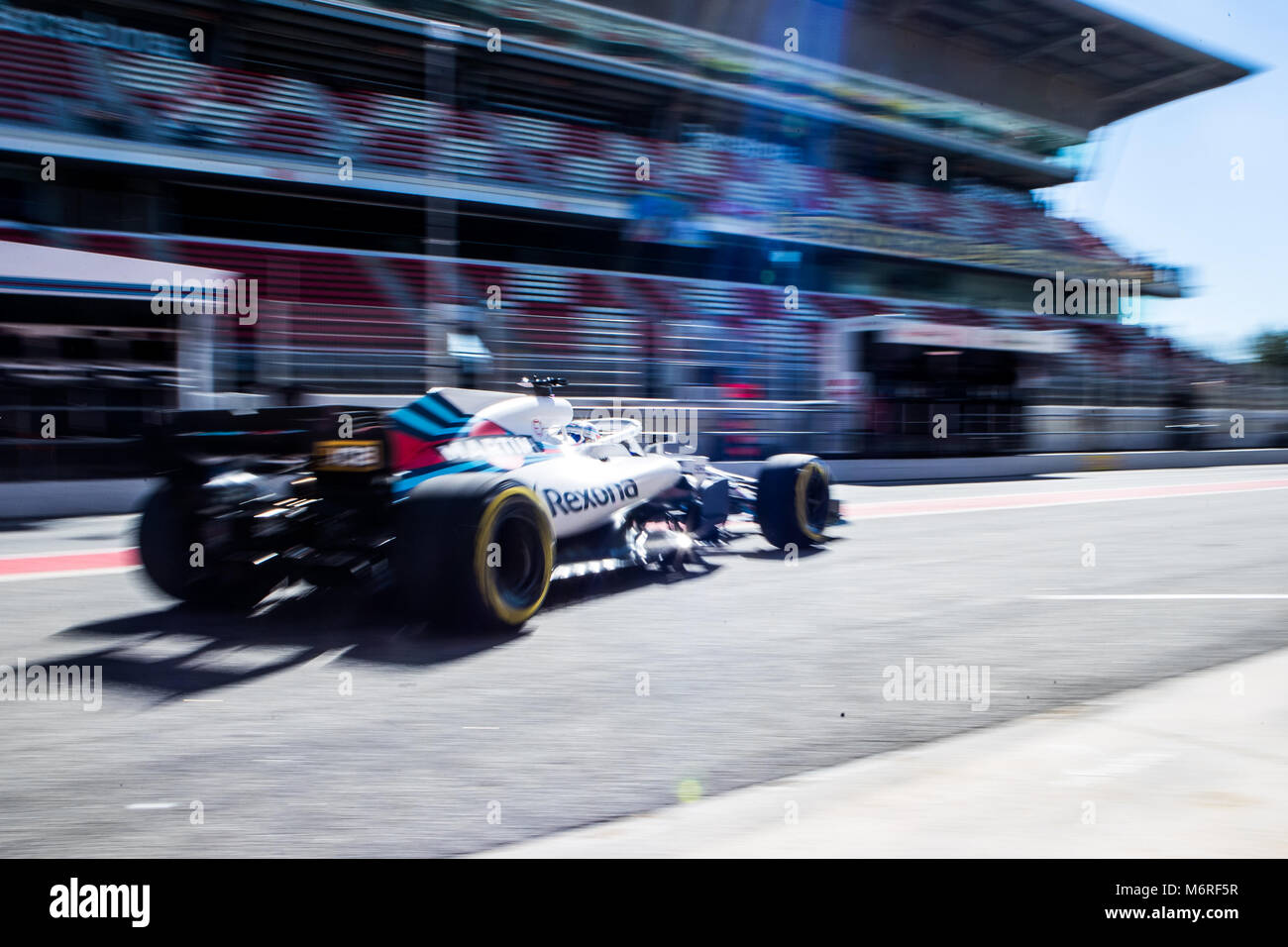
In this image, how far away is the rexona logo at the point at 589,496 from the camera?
17.6ft

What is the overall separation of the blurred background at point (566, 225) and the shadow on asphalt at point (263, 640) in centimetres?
198

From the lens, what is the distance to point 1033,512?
11.4m

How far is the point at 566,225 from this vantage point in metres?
23.4

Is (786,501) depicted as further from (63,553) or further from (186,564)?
(63,553)

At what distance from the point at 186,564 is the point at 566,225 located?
19531 mm

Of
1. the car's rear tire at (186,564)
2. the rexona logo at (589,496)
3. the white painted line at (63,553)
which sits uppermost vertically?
the rexona logo at (589,496)

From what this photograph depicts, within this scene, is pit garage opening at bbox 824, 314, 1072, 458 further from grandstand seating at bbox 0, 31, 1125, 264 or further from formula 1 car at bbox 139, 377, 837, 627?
formula 1 car at bbox 139, 377, 837, 627

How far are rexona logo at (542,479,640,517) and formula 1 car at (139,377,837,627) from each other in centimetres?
1

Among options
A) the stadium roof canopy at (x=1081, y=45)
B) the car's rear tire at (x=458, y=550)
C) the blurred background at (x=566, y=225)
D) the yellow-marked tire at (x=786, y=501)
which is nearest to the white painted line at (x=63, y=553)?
the blurred background at (x=566, y=225)

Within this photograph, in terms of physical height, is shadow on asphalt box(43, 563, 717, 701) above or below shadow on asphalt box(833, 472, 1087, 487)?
below

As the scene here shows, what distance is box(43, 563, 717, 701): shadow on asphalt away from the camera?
4027mm

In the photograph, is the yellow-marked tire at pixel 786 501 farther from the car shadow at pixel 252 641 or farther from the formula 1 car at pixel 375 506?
the car shadow at pixel 252 641
